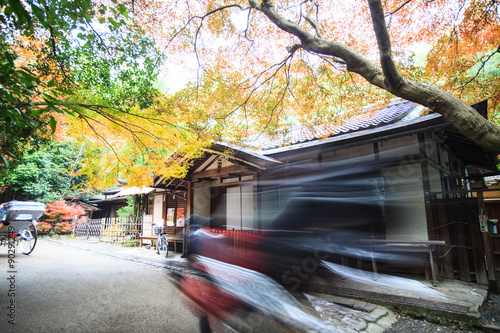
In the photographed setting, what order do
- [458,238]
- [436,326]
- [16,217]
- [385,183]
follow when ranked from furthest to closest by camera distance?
[16,217]
[385,183]
[458,238]
[436,326]

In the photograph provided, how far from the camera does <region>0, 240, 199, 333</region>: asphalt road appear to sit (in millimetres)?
3365

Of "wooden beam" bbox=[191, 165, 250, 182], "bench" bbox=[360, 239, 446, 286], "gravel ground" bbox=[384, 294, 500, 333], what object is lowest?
"gravel ground" bbox=[384, 294, 500, 333]

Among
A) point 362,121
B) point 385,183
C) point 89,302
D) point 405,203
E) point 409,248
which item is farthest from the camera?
point 362,121

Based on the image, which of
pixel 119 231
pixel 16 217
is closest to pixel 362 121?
pixel 16 217

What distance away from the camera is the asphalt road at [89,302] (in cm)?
337

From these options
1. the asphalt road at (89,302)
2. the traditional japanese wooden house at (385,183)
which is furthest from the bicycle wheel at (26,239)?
the traditional japanese wooden house at (385,183)

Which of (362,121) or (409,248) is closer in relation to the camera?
(409,248)

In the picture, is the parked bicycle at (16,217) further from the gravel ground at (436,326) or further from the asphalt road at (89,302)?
the gravel ground at (436,326)

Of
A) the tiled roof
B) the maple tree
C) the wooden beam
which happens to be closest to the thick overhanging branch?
the tiled roof

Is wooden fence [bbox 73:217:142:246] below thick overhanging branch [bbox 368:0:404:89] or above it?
below

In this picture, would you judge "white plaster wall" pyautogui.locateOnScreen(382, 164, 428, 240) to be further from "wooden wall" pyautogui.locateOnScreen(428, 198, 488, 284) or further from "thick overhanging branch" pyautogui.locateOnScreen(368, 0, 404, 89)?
"thick overhanging branch" pyautogui.locateOnScreen(368, 0, 404, 89)

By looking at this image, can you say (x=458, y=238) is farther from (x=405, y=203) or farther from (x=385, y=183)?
(x=385, y=183)

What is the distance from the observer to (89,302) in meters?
4.18

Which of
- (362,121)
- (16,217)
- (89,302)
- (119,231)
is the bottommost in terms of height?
(89,302)
